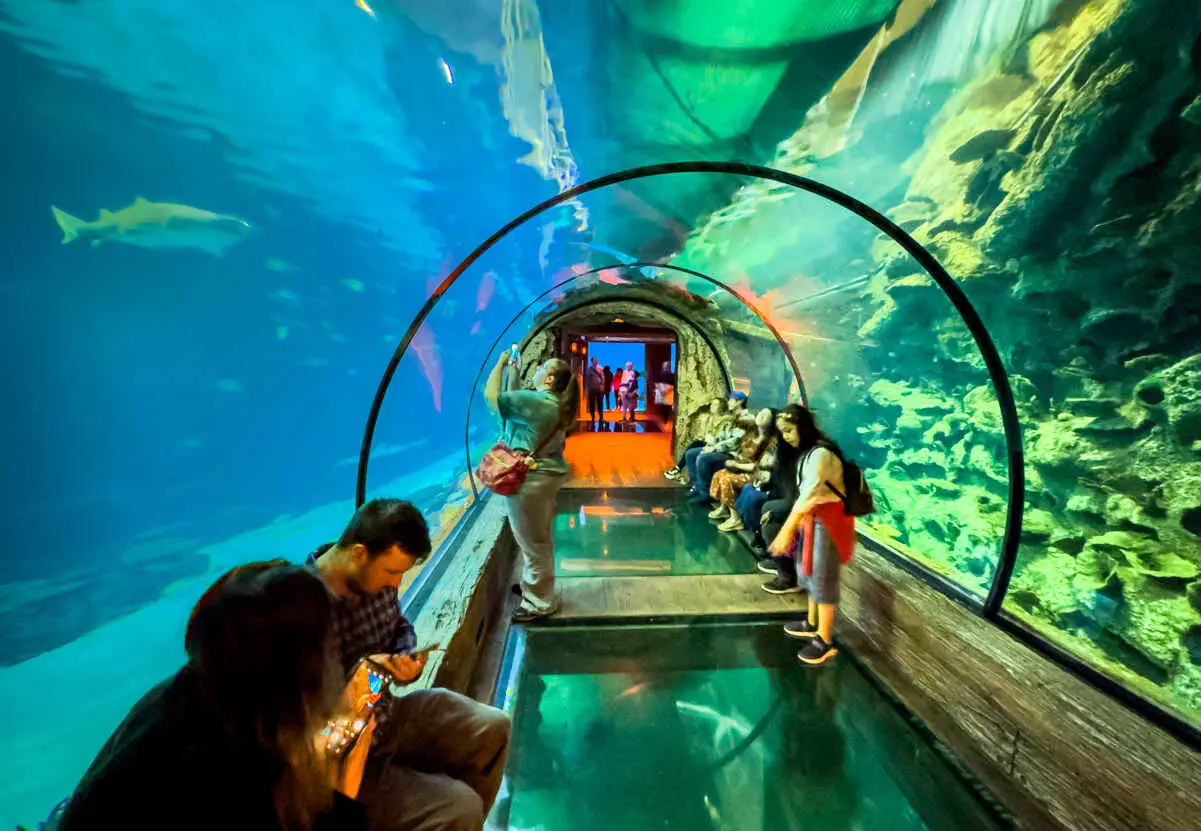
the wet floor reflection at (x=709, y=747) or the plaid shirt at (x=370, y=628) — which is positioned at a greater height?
the plaid shirt at (x=370, y=628)

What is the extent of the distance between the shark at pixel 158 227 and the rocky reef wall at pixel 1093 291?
12.5ft

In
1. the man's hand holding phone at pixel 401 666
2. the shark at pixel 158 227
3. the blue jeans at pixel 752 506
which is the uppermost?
the shark at pixel 158 227

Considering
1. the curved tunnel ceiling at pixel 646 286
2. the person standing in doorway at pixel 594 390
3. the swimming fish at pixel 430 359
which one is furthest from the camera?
the person standing in doorway at pixel 594 390

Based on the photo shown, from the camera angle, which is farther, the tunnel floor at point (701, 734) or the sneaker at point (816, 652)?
the sneaker at point (816, 652)

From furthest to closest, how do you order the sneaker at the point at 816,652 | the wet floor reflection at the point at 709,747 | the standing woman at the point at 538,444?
1. the standing woman at the point at 538,444
2. the sneaker at the point at 816,652
3. the wet floor reflection at the point at 709,747

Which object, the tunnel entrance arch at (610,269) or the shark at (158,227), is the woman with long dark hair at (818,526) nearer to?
the tunnel entrance arch at (610,269)

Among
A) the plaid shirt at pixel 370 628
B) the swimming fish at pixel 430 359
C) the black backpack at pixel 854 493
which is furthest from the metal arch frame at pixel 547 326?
the plaid shirt at pixel 370 628

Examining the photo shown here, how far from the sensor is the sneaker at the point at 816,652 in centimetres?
357

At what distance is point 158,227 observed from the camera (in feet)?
6.81

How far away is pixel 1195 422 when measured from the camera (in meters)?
2.60

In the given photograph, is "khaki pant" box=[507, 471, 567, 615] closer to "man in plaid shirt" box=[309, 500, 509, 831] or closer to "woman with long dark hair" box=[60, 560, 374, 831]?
"man in plaid shirt" box=[309, 500, 509, 831]

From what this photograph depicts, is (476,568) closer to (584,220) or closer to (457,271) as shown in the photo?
(457,271)

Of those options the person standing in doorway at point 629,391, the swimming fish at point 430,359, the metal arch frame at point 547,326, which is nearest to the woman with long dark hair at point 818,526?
the swimming fish at point 430,359

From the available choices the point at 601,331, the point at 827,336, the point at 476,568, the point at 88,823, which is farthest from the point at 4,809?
the point at 601,331
